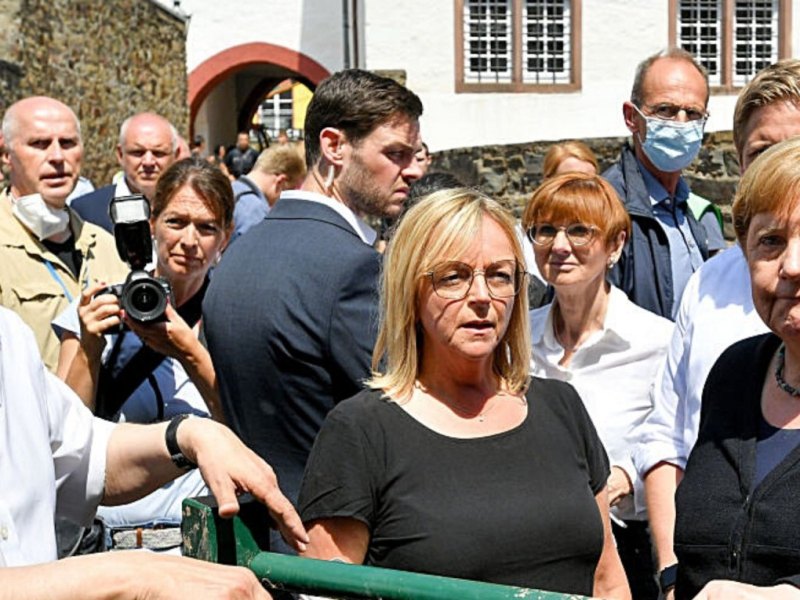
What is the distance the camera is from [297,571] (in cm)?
199

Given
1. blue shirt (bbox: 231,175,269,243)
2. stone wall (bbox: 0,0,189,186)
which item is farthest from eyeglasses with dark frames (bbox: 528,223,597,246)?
stone wall (bbox: 0,0,189,186)

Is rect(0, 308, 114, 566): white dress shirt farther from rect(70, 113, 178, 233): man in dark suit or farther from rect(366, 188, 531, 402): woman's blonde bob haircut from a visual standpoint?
rect(70, 113, 178, 233): man in dark suit

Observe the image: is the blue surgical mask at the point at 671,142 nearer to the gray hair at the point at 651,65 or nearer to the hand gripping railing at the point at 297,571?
the gray hair at the point at 651,65

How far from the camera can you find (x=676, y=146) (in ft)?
Result: 16.8

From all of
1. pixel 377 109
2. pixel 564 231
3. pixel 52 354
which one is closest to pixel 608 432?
pixel 564 231

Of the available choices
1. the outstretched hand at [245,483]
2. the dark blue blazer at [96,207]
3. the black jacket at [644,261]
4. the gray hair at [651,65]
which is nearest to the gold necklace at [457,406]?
the outstretched hand at [245,483]

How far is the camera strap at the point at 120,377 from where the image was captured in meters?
4.19

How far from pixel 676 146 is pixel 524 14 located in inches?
746

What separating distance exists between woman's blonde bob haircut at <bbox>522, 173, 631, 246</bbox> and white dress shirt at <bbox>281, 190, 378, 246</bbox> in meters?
0.90

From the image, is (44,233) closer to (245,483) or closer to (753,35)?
(245,483)

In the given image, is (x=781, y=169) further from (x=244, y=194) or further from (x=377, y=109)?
(x=244, y=194)

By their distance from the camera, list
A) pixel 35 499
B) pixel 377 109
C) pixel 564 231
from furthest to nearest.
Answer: pixel 564 231, pixel 377 109, pixel 35 499

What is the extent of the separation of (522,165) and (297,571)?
1169cm

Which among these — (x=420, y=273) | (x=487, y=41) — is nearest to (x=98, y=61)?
(x=487, y=41)
